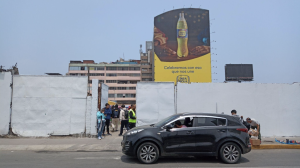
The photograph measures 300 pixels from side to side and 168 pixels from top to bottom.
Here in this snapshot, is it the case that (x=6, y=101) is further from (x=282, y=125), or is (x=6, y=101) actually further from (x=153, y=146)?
(x=282, y=125)

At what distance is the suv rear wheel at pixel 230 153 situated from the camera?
297 inches

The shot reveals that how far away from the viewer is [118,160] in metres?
8.04

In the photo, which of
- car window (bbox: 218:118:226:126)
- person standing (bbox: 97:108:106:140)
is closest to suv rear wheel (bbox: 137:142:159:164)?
car window (bbox: 218:118:226:126)

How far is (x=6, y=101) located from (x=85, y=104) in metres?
4.37

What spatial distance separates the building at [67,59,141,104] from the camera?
81.2 metres

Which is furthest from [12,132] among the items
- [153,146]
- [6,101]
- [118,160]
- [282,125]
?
[282,125]

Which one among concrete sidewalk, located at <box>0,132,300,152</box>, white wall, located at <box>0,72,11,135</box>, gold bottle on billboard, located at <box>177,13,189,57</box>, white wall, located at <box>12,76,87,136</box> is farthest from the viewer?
gold bottle on billboard, located at <box>177,13,189,57</box>

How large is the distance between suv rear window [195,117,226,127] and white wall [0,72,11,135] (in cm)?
1079

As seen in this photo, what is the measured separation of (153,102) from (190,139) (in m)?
6.27

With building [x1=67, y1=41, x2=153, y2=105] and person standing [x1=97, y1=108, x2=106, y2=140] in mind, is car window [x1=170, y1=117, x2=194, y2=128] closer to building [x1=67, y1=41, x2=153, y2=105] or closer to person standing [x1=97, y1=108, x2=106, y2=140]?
person standing [x1=97, y1=108, x2=106, y2=140]

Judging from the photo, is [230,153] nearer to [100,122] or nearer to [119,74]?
[100,122]

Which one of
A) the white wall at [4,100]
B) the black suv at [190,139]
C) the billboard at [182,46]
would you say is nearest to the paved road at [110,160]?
the black suv at [190,139]

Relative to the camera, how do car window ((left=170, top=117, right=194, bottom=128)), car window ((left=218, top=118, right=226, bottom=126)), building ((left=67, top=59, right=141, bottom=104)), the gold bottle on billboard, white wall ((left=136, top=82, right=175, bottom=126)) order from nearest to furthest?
car window ((left=170, top=117, right=194, bottom=128)) < car window ((left=218, top=118, right=226, bottom=126)) < white wall ((left=136, top=82, right=175, bottom=126)) < the gold bottle on billboard < building ((left=67, top=59, right=141, bottom=104))

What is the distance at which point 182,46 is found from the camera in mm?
26422
